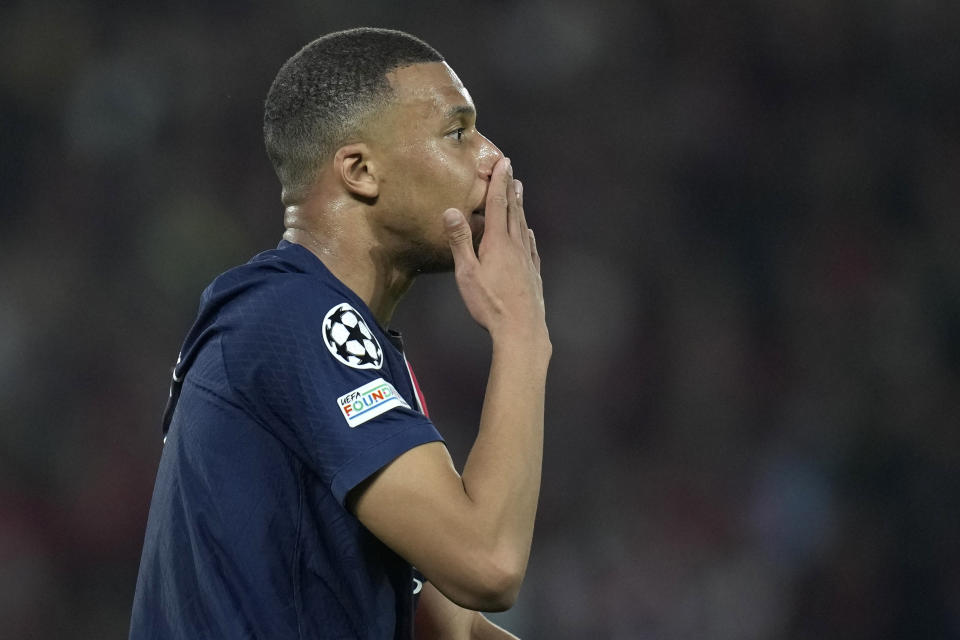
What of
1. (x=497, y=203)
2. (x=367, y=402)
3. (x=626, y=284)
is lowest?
(x=626, y=284)

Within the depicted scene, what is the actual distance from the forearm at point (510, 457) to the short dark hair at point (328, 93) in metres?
0.60

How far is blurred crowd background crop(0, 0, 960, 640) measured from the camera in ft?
18.4

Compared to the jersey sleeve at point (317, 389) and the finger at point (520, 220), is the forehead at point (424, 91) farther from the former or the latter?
the jersey sleeve at point (317, 389)

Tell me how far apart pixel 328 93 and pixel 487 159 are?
1.16 feet

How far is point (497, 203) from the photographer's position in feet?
7.34

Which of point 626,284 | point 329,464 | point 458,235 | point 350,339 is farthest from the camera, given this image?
point 626,284

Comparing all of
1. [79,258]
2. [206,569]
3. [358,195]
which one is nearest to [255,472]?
[206,569]

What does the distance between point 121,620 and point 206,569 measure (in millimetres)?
3833

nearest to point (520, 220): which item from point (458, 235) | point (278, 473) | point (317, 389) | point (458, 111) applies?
point (458, 235)

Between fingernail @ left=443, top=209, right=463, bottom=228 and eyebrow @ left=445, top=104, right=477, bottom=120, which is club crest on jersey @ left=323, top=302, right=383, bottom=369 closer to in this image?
fingernail @ left=443, top=209, right=463, bottom=228

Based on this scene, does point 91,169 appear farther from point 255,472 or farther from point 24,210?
point 255,472

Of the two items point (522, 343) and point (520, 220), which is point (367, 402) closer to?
point (522, 343)

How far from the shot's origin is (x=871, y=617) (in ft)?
18.9

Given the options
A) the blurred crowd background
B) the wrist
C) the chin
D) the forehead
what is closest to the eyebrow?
the forehead
